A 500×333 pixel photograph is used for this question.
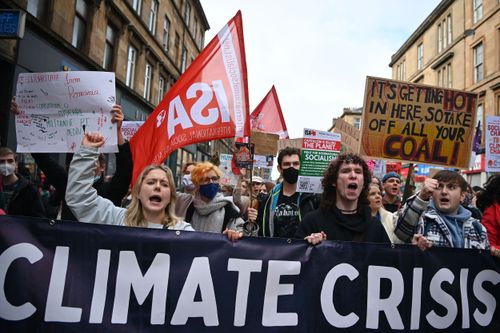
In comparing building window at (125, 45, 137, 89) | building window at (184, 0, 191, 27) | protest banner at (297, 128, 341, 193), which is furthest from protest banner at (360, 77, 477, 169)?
building window at (184, 0, 191, 27)

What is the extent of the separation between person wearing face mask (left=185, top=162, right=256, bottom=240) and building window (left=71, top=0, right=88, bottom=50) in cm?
1082

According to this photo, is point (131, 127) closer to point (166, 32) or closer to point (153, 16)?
point (153, 16)

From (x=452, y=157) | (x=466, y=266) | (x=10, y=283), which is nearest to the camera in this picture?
(x=10, y=283)

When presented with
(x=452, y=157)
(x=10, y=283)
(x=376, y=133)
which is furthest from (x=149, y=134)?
(x=452, y=157)

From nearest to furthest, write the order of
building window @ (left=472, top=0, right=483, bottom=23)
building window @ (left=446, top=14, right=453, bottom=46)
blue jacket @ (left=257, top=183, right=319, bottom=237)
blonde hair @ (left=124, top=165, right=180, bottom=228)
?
blonde hair @ (left=124, top=165, right=180, bottom=228) < blue jacket @ (left=257, top=183, right=319, bottom=237) < building window @ (left=472, top=0, right=483, bottom=23) < building window @ (left=446, top=14, right=453, bottom=46)

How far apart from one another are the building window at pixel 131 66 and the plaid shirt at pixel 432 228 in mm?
16051

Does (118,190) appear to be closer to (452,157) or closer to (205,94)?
(205,94)

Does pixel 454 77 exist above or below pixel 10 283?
above

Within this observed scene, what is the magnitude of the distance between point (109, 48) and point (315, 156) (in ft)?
43.4

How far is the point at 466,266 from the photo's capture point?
8.75 feet

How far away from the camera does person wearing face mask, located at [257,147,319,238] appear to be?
3443 millimetres

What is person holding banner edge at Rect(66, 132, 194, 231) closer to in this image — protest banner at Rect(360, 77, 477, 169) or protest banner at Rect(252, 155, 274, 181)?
protest banner at Rect(360, 77, 477, 169)

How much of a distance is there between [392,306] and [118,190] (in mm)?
2186

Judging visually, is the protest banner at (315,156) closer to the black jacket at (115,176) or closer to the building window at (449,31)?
the black jacket at (115,176)
